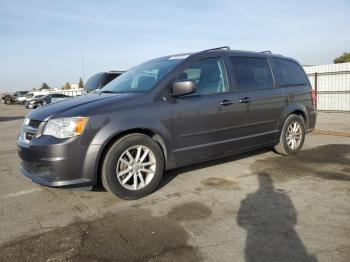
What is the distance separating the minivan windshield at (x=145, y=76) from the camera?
473cm

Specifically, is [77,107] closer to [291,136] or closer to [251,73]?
[251,73]

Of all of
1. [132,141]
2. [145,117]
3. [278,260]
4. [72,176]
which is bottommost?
[278,260]

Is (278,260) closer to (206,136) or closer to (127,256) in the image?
(127,256)

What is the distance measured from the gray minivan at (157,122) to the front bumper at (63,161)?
0.01m

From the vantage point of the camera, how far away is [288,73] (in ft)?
21.2

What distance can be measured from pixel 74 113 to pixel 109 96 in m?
0.67

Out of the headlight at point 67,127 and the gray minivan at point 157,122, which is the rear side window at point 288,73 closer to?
the gray minivan at point 157,122

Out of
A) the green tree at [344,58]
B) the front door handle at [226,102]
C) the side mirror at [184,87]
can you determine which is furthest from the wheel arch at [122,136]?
the green tree at [344,58]

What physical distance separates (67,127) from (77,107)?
32 cm

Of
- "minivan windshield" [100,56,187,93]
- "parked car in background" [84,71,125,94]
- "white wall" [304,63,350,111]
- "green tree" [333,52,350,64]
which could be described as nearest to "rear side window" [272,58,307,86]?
"minivan windshield" [100,56,187,93]

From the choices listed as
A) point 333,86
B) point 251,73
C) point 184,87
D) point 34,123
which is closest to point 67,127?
point 34,123

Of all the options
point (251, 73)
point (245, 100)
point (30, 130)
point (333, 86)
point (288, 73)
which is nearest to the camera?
point (30, 130)

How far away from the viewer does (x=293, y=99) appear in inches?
250

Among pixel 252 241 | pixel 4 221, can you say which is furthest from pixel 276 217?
pixel 4 221
